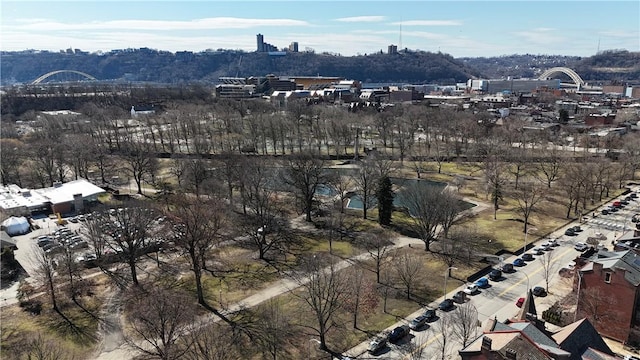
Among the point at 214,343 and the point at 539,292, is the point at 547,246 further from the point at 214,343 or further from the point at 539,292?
the point at 214,343

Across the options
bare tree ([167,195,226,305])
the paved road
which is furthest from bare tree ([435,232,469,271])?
bare tree ([167,195,226,305])

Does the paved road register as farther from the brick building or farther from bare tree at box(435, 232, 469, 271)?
bare tree at box(435, 232, 469, 271)

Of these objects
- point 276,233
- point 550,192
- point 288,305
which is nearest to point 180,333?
point 288,305

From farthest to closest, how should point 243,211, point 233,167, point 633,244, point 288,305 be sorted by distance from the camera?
1. point 233,167
2. point 243,211
3. point 633,244
4. point 288,305

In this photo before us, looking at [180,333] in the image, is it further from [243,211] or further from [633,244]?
[633,244]

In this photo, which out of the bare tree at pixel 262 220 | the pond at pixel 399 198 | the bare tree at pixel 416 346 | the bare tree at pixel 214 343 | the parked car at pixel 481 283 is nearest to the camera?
the bare tree at pixel 214 343

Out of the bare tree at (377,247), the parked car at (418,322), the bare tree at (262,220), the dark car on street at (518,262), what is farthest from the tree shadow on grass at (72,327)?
the dark car on street at (518,262)

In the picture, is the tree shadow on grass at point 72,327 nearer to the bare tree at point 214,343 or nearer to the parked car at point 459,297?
the bare tree at point 214,343
